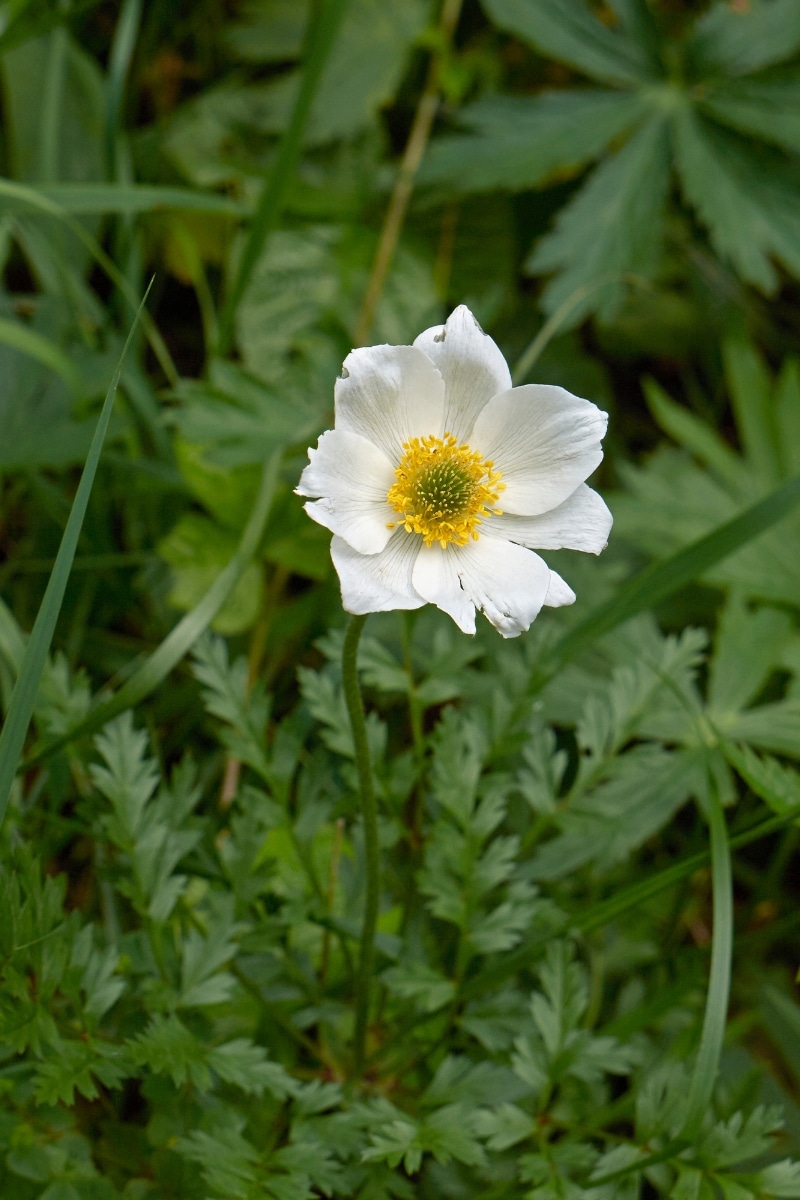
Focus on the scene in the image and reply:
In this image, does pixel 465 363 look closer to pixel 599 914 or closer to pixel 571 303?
pixel 599 914

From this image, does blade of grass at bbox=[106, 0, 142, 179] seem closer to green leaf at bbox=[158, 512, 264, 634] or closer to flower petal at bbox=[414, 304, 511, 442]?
green leaf at bbox=[158, 512, 264, 634]

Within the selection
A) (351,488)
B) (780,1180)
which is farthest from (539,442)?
(780,1180)

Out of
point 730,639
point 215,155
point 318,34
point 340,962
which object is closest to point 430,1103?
point 340,962

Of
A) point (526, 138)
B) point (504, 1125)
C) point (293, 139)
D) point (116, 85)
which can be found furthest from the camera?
point (526, 138)

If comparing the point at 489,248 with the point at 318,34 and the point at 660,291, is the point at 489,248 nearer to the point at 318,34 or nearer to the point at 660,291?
the point at 660,291

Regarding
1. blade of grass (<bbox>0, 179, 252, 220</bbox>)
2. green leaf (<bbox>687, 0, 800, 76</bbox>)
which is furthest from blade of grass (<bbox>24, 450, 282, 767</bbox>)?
green leaf (<bbox>687, 0, 800, 76</bbox>)

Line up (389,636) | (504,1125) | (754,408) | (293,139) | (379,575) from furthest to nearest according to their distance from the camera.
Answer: (754,408)
(389,636)
(293,139)
(504,1125)
(379,575)
